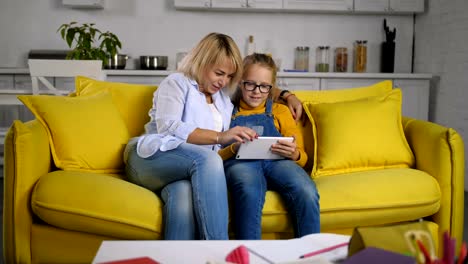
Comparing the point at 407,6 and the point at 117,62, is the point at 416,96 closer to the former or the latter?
the point at 407,6

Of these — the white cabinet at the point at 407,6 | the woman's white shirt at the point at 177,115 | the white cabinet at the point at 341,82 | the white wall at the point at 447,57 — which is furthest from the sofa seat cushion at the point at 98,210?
the white cabinet at the point at 407,6

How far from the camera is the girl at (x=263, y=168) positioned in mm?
1949

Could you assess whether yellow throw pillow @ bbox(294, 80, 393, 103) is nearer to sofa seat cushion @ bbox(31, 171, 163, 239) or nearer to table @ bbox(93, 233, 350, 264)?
sofa seat cushion @ bbox(31, 171, 163, 239)

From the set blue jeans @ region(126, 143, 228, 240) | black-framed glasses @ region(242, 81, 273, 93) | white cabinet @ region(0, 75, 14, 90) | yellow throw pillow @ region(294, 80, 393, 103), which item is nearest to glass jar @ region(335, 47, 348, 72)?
yellow throw pillow @ region(294, 80, 393, 103)

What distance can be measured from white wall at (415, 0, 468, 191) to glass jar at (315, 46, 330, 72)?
0.84 m

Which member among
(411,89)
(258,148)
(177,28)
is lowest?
(258,148)

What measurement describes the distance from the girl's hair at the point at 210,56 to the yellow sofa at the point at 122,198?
0.43 metres

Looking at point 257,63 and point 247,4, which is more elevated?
point 247,4

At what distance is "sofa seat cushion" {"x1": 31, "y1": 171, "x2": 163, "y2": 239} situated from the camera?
188cm

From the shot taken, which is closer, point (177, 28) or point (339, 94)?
point (339, 94)

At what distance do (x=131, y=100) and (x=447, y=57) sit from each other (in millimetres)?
2933

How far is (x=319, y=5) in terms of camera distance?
186 inches

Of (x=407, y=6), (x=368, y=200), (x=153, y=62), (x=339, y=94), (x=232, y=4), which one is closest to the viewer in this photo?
(x=368, y=200)

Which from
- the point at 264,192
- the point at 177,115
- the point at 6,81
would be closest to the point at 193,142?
the point at 177,115
